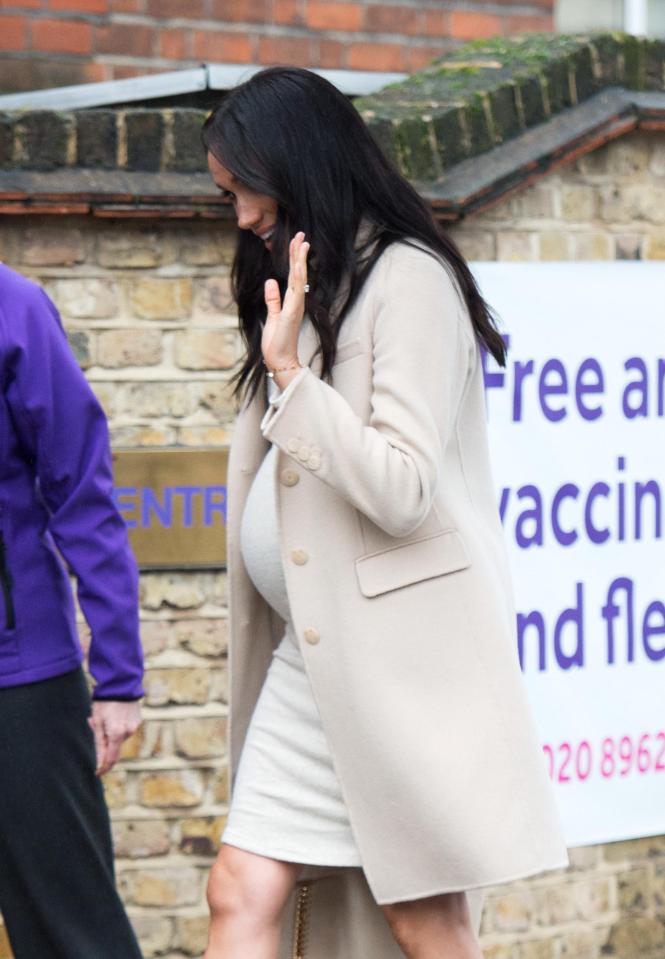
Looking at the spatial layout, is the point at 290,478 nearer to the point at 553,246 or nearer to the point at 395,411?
the point at 395,411

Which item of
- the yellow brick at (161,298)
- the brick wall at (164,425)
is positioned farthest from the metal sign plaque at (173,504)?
the yellow brick at (161,298)

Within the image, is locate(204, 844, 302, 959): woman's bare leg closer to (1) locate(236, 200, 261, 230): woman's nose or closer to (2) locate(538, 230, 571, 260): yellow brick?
(1) locate(236, 200, 261, 230): woman's nose

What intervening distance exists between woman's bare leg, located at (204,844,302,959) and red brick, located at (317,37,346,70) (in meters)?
4.40

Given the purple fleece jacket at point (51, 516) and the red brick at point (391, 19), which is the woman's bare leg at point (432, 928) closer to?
the purple fleece jacket at point (51, 516)

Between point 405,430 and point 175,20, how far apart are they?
4.18 meters

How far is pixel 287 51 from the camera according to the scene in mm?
6820

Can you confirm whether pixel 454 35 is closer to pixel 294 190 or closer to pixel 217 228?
pixel 217 228

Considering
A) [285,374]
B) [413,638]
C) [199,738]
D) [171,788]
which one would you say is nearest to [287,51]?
[199,738]

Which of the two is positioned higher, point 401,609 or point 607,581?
point 401,609

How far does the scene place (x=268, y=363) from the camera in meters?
2.88

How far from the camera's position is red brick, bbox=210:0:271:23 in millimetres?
6707

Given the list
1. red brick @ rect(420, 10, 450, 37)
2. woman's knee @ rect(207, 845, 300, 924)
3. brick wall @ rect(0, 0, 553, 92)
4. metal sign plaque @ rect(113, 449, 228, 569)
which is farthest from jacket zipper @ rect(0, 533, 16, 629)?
red brick @ rect(420, 10, 450, 37)

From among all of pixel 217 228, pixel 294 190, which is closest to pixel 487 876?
pixel 294 190

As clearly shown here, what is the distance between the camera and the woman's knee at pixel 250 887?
3006mm
